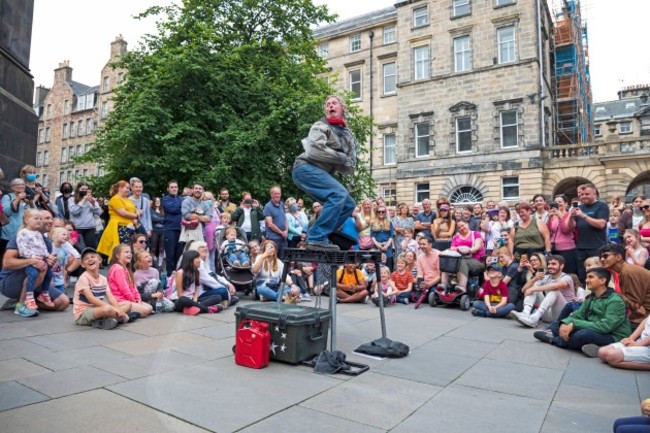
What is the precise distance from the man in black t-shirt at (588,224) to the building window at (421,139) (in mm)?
21829

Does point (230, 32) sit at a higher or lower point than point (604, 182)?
higher

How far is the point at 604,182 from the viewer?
24.4m

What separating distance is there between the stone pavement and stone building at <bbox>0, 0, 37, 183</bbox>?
5038mm

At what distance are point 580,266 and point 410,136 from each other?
75.2ft

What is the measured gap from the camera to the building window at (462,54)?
28.3 metres

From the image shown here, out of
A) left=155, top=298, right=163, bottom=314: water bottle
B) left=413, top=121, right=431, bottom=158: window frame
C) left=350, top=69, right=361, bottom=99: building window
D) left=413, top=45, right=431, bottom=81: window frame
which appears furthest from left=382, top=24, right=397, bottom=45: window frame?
left=155, top=298, right=163, bottom=314: water bottle

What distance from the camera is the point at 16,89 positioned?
961 centimetres

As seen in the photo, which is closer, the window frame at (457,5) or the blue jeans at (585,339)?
the blue jeans at (585,339)

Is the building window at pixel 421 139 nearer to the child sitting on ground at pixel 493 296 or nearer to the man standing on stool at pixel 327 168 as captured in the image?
the child sitting on ground at pixel 493 296

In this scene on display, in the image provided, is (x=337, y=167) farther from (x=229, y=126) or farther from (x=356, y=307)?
(x=229, y=126)

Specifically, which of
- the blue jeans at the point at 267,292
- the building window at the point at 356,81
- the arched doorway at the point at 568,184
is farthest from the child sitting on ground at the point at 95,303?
the building window at the point at 356,81

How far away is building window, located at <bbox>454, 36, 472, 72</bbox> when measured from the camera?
2833cm

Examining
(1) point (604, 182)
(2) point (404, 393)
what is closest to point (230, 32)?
(2) point (404, 393)

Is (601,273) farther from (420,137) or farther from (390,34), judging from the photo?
(390,34)
